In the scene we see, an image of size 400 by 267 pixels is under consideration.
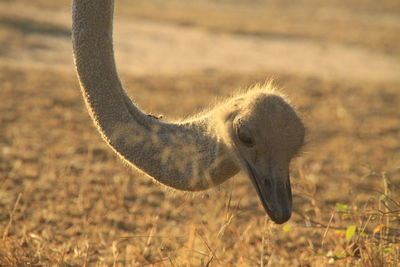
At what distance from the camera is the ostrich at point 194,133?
7.60 feet

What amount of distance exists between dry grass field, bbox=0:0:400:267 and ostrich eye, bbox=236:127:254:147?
0.33 meters

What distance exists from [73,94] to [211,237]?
508cm

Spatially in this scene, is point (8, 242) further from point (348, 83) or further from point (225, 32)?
point (225, 32)

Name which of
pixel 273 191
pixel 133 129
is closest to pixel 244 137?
pixel 273 191

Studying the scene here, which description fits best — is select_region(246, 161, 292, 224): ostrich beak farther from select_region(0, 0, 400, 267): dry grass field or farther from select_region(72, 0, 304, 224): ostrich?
select_region(0, 0, 400, 267): dry grass field

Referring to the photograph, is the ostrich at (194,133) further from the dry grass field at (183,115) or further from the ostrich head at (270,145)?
the dry grass field at (183,115)

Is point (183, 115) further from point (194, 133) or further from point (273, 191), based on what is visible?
point (273, 191)

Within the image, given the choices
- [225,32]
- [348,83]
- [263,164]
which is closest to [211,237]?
[263,164]

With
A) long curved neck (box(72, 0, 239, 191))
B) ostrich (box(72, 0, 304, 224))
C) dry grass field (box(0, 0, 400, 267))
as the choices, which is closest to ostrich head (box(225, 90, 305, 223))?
ostrich (box(72, 0, 304, 224))

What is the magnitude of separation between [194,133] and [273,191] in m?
0.40

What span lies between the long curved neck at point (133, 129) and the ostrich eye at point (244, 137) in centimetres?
13

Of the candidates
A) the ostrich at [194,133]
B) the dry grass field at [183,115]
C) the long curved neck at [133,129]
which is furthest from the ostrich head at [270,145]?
the dry grass field at [183,115]

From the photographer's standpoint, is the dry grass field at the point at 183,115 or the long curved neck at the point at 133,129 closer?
the long curved neck at the point at 133,129

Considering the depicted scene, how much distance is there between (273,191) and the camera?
91.4 inches
